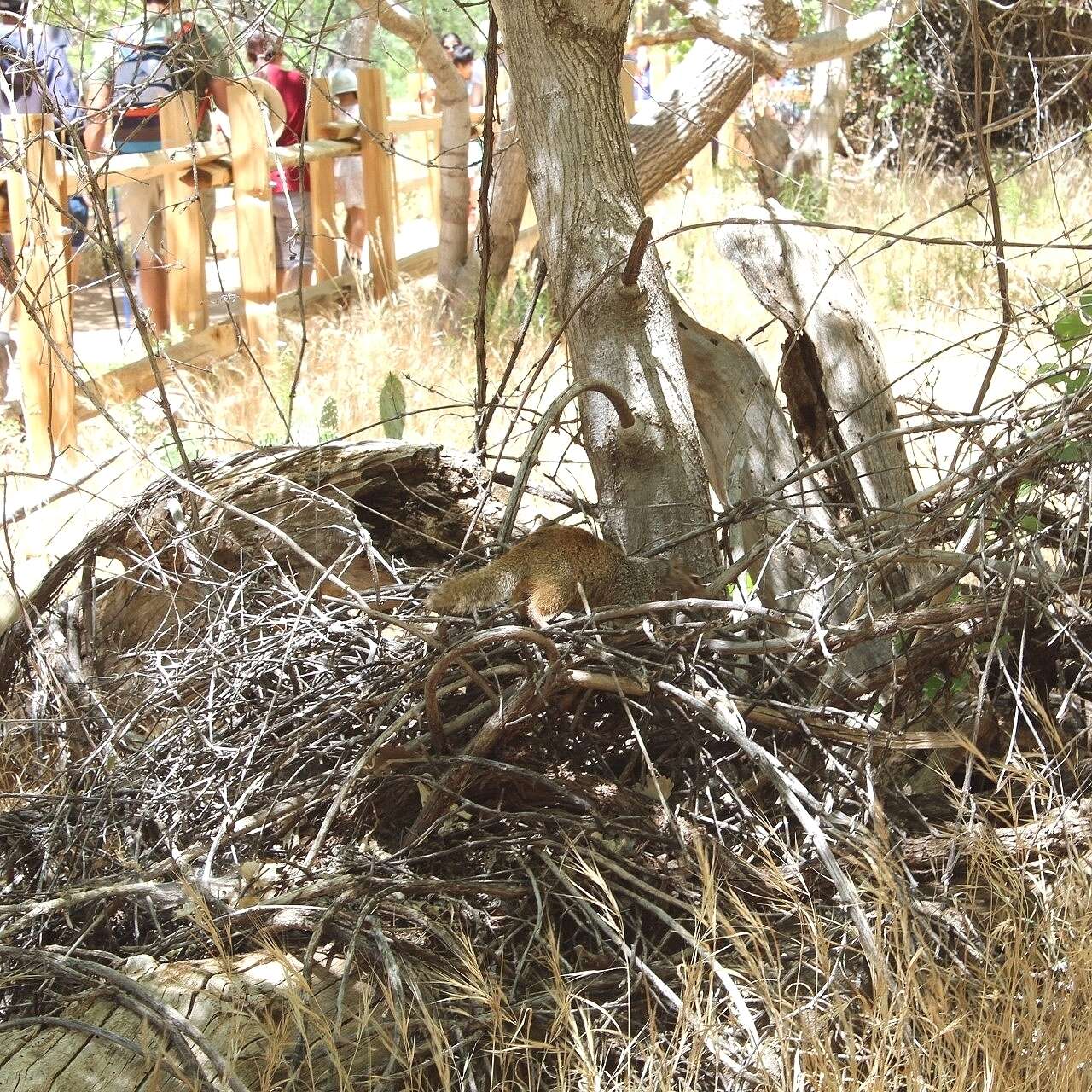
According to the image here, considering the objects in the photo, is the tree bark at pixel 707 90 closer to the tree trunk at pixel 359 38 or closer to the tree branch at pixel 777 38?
the tree branch at pixel 777 38

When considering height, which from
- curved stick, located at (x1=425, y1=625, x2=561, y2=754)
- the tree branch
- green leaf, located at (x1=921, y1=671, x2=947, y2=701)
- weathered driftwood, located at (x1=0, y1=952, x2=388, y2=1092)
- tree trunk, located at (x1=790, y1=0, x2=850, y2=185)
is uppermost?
tree trunk, located at (x1=790, y1=0, x2=850, y2=185)

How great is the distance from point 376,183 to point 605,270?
283 inches

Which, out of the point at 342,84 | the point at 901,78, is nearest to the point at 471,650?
the point at 342,84

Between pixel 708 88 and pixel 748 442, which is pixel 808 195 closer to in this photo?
pixel 708 88

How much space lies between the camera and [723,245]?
3578 millimetres

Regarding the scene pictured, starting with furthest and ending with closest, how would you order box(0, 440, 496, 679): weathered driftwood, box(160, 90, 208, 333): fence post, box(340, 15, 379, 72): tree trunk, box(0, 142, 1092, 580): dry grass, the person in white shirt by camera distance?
the person in white shirt, box(340, 15, 379, 72): tree trunk, box(160, 90, 208, 333): fence post, box(0, 142, 1092, 580): dry grass, box(0, 440, 496, 679): weathered driftwood

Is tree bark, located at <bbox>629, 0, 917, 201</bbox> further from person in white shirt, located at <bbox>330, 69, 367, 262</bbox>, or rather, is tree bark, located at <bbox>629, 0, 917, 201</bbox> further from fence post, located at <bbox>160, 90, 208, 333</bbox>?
person in white shirt, located at <bbox>330, 69, 367, 262</bbox>

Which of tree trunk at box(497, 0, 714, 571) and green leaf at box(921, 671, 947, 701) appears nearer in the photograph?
green leaf at box(921, 671, 947, 701)

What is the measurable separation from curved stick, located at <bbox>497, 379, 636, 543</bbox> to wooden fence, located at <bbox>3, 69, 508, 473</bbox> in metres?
2.77

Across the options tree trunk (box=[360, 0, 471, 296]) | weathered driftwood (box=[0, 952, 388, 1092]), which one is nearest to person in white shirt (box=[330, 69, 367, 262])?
tree trunk (box=[360, 0, 471, 296])

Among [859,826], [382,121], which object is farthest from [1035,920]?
[382,121]

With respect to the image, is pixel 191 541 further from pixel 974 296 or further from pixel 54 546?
pixel 974 296

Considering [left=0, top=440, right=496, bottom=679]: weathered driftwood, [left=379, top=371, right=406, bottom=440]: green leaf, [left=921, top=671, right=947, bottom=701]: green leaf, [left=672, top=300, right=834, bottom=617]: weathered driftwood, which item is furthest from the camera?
[left=379, top=371, right=406, bottom=440]: green leaf

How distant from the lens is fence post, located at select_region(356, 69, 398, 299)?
8992 millimetres
